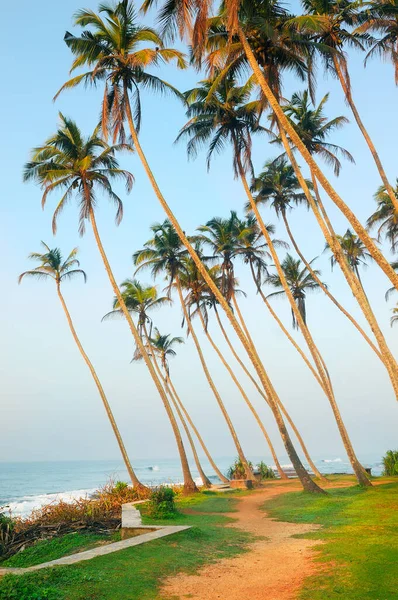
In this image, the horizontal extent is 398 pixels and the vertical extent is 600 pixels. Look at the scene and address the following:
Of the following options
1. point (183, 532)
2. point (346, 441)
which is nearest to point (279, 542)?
point (183, 532)

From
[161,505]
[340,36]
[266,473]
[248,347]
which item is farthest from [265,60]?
[266,473]

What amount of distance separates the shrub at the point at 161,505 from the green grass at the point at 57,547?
1299 mm

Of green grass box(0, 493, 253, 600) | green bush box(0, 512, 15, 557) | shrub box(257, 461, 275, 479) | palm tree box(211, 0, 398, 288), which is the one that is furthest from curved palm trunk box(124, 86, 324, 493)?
shrub box(257, 461, 275, 479)

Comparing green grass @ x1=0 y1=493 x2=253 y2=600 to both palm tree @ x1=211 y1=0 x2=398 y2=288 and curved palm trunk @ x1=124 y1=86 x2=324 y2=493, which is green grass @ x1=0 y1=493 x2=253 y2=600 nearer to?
curved palm trunk @ x1=124 y1=86 x2=324 y2=493

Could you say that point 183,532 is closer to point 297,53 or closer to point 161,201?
point 161,201

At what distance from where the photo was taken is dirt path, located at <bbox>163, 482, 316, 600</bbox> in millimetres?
6258

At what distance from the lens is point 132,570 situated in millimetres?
7164

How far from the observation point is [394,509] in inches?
467

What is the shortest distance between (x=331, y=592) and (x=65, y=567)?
397 cm

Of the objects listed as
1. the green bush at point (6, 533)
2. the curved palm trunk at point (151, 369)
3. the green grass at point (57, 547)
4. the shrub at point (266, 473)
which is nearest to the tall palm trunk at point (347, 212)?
the green grass at point (57, 547)

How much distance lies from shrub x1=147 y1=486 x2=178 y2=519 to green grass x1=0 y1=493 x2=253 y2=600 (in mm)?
1906

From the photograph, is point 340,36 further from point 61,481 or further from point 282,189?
point 61,481

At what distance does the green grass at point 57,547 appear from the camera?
1034 cm

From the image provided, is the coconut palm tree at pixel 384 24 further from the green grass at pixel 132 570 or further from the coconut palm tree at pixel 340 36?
Result: the green grass at pixel 132 570
